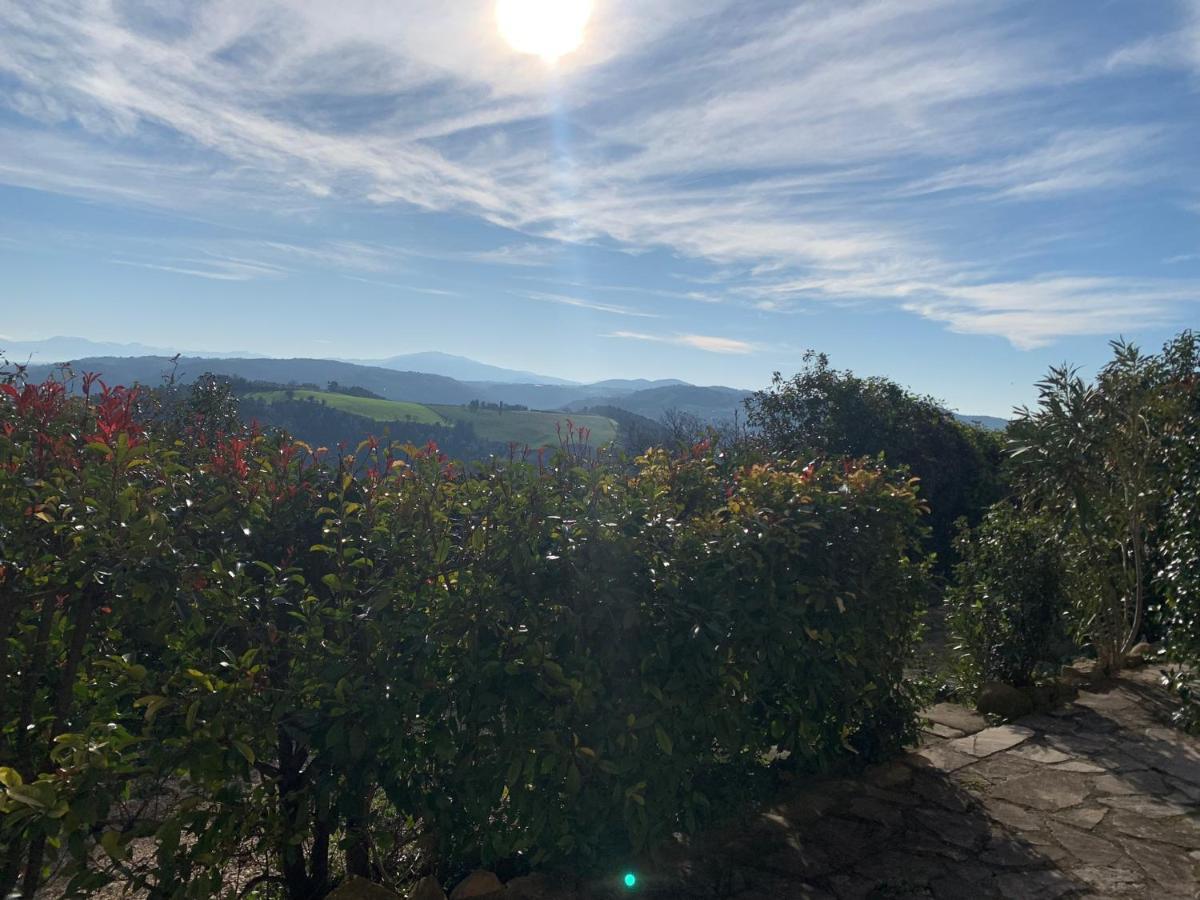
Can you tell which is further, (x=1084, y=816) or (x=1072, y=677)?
(x=1072, y=677)

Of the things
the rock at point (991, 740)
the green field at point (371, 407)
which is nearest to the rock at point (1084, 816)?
the rock at point (991, 740)

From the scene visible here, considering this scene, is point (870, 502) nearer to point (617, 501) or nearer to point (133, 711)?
point (617, 501)

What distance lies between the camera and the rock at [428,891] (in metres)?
3.42

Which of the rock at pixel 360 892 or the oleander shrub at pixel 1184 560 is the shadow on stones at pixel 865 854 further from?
the oleander shrub at pixel 1184 560

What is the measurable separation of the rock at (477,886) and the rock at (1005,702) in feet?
16.2

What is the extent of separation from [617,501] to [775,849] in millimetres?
2266

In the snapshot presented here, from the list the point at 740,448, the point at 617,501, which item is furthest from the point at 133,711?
the point at 740,448

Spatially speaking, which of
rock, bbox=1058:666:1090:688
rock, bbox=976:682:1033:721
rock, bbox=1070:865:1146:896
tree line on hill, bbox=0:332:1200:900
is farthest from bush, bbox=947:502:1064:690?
rock, bbox=1070:865:1146:896

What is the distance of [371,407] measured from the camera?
4572 inches

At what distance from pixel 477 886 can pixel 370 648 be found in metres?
1.39

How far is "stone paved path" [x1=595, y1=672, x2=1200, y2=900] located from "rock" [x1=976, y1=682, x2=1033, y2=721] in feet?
1.27

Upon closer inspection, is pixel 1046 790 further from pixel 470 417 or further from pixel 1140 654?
pixel 470 417

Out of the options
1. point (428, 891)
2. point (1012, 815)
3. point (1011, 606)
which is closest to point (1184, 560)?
point (1011, 606)

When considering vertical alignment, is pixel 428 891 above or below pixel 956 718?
above
